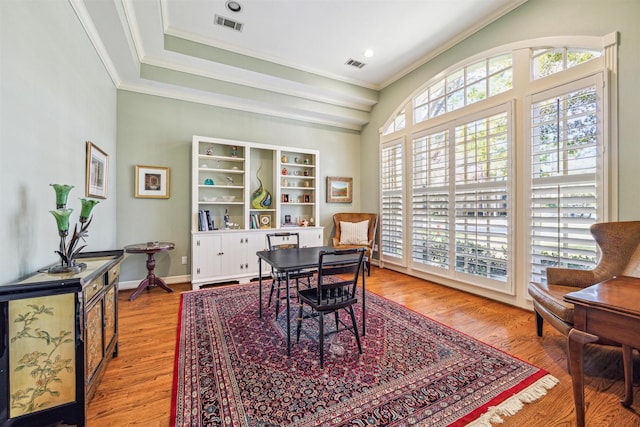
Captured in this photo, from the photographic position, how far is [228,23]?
3.26 m

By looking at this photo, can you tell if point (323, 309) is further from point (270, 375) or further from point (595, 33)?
point (595, 33)

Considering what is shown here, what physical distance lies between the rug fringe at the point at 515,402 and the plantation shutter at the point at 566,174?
53.7 inches

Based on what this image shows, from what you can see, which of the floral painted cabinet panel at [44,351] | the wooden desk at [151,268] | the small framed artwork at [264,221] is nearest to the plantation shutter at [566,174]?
the small framed artwork at [264,221]

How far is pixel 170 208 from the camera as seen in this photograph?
4062 mm

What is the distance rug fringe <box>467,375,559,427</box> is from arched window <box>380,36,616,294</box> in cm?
137

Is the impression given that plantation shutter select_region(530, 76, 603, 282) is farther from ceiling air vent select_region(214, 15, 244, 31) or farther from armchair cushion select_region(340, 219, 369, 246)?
ceiling air vent select_region(214, 15, 244, 31)

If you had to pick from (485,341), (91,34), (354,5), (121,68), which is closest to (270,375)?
(485,341)

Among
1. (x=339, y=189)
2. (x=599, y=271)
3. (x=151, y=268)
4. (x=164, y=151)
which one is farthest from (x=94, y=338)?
(x=339, y=189)

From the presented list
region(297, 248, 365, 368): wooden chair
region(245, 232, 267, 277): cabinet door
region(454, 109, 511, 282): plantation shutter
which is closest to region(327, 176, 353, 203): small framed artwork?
region(245, 232, 267, 277): cabinet door

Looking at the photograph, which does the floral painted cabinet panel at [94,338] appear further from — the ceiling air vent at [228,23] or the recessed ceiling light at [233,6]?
the ceiling air vent at [228,23]

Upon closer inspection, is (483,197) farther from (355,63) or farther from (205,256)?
(205,256)

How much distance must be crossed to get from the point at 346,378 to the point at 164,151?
3984 millimetres

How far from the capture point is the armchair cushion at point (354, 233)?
4.90 meters

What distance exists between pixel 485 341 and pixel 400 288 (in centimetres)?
153
